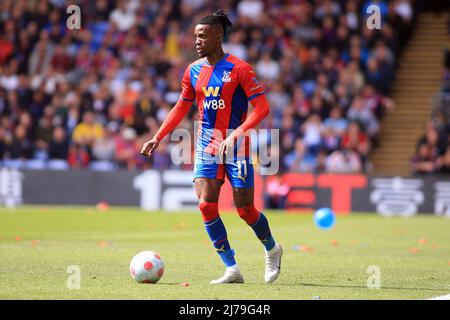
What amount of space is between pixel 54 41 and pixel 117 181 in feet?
20.3

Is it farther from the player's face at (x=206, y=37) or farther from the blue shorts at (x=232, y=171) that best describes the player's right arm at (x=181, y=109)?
the blue shorts at (x=232, y=171)

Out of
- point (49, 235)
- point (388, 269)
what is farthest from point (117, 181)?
point (388, 269)

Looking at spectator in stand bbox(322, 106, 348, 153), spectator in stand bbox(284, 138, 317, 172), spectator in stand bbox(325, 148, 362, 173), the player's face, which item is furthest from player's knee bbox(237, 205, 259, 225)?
spectator in stand bbox(322, 106, 348, 153)

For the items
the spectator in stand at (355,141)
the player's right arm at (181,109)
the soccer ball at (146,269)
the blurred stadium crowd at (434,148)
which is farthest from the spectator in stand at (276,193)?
the soccer ball at (146,269)

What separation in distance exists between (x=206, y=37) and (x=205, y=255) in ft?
13.4

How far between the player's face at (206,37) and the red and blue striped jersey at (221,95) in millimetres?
203

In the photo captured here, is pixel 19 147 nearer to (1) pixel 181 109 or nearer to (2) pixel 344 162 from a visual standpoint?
(2) pixel 344 162

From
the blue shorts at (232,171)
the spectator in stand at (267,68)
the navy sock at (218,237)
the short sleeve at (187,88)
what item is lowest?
the navy sock at (218,237)

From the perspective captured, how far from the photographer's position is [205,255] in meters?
13.0

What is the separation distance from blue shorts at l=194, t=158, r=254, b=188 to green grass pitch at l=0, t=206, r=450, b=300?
3.35 ft

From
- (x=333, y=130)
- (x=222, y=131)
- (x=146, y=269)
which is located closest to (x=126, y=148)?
(x=333, y=130)

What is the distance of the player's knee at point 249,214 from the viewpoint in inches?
385
